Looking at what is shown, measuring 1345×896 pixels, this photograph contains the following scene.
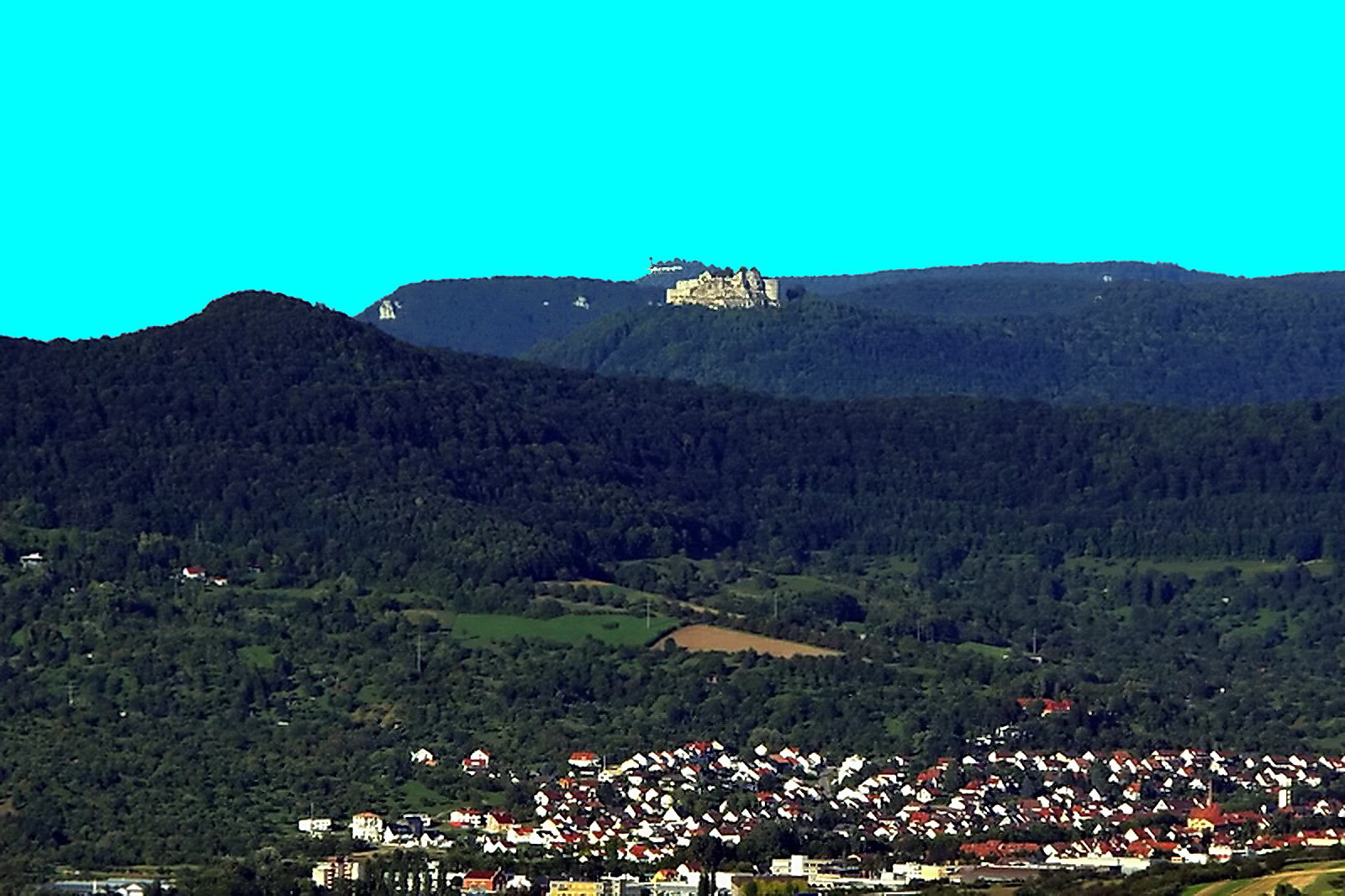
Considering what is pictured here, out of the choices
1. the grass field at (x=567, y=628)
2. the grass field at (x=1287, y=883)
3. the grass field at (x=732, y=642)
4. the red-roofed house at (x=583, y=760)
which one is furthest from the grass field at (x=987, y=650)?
the grass field at (x=1287, y=883)

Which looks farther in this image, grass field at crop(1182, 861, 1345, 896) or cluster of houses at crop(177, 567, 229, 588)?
cluster of houses at crop(177, 567, 229, 588)

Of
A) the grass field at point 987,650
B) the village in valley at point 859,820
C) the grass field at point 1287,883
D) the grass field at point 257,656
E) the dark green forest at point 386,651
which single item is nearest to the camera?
the grass field at point 1287,883

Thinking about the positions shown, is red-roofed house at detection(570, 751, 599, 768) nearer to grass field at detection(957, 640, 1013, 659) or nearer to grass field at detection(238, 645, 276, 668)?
grass field at detection(238, 645, 276, 668)

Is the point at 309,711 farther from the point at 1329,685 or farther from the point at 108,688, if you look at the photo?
the point at 1329,685

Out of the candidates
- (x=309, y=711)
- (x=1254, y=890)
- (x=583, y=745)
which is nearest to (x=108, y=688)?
(x=309, y=711)

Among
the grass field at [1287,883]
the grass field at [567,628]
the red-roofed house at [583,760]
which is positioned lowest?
the grass field at [1287,883]

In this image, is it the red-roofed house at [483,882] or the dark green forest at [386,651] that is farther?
the dark green forest at [386,651]

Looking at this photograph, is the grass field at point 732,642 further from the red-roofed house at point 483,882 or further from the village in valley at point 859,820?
the red-roofed house at point 483,882

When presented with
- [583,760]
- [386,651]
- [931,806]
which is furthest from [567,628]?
[931,806]

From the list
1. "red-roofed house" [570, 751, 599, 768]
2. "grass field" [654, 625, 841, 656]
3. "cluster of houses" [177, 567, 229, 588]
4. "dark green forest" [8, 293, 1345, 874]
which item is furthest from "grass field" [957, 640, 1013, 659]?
"red-roofed house" [570, 751, 599, 768]
